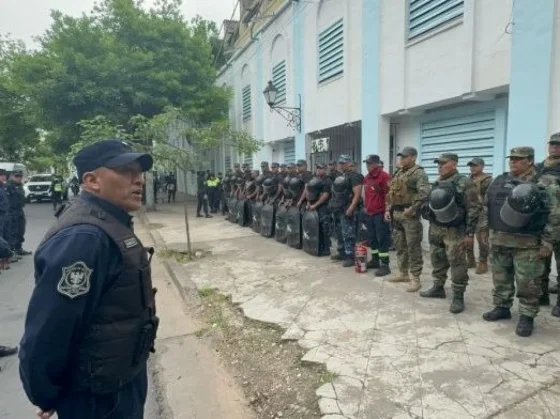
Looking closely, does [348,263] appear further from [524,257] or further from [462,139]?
[524,257]

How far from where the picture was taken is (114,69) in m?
14.0

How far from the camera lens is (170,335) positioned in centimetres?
416

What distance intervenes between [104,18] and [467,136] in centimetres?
1404

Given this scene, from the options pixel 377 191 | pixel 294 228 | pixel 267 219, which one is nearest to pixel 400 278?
pixel 377 191

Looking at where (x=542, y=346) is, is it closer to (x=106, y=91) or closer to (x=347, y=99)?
(x=347, y=99)

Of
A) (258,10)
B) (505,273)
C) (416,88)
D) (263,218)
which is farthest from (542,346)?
(258,10)

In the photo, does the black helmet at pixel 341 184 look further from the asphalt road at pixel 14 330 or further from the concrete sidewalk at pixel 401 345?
the asphalt road at pixel 14 330

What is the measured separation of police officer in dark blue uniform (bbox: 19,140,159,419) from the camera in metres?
1.42

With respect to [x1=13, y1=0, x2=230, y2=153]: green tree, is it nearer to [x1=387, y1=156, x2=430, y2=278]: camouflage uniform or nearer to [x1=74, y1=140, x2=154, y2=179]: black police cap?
[x1=387, y1=156, x2=430, y2=278]: camouflage uniform

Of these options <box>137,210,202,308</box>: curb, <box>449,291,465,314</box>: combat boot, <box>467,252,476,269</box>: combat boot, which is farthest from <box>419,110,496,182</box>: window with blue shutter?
<box>137,210,202,308</box>: curb

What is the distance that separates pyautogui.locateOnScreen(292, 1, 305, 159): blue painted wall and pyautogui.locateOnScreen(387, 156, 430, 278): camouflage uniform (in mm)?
6403

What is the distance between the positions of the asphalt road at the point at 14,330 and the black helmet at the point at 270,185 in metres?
4.81

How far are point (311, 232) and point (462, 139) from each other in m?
2.91

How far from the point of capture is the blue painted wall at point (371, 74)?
25.6ft
